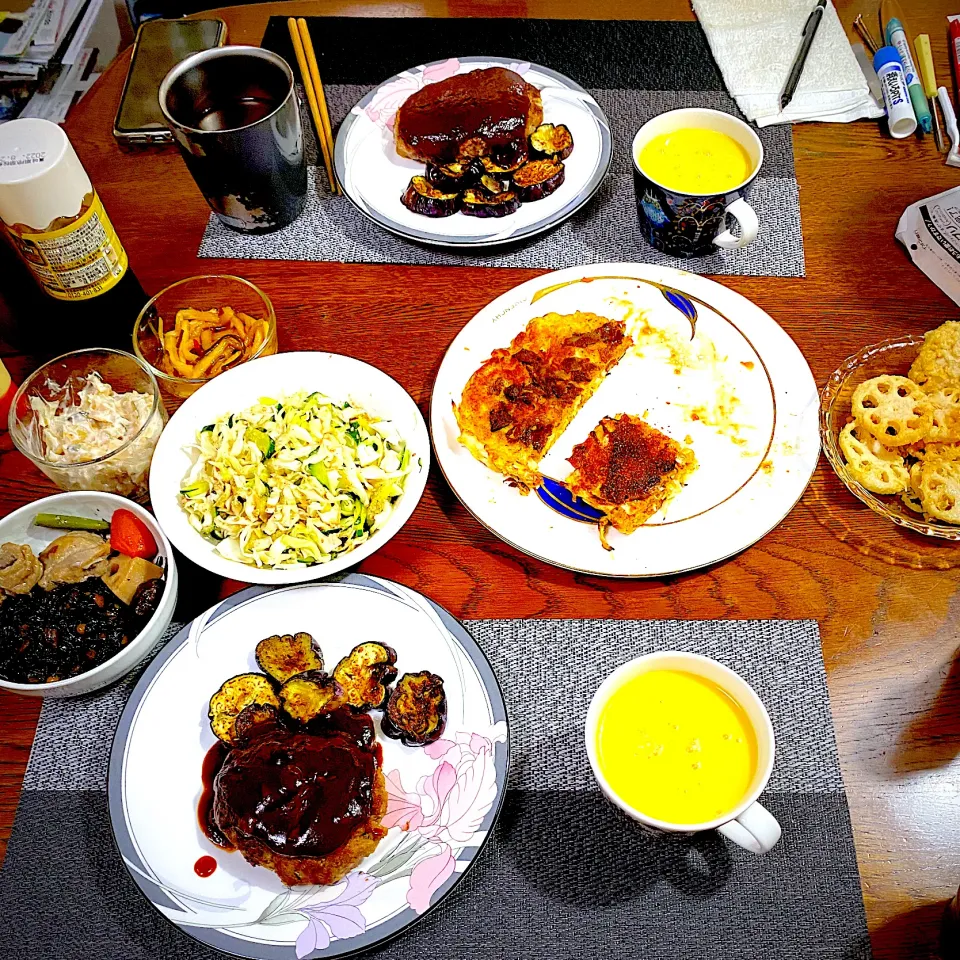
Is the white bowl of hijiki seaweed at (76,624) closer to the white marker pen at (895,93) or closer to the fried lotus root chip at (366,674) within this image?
the fried lotus root chip at (366,674)

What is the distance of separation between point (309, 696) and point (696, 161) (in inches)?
59.9

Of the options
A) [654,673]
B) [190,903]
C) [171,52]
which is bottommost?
[190,903]

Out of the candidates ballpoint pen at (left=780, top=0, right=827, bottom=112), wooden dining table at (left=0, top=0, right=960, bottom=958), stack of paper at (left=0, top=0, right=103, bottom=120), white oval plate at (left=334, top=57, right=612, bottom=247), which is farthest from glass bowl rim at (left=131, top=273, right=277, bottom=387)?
stack of paper at (left=0, top=0, right=103, bottom=120)

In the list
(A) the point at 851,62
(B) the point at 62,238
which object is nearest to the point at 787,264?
(A) the point at 851,62

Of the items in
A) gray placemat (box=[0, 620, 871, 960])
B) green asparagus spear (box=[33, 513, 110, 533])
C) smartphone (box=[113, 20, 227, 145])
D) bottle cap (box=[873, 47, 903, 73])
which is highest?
smartphone (box=[113, 20, 227, 145])

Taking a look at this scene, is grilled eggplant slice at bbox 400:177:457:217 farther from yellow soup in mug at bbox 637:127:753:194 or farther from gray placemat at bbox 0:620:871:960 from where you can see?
gray placemat at bbox 0:620:871:960

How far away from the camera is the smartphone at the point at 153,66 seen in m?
2.28

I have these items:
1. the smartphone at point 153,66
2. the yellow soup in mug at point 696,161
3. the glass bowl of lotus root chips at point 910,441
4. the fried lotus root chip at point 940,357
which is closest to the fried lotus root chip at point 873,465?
the glass bowl of lotus root chips at point 910,441

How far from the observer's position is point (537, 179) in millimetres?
2053

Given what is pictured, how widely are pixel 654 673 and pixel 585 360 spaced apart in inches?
28.8

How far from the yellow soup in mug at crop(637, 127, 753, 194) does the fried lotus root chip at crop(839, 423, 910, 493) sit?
0.69m

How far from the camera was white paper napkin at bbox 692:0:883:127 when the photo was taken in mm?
2266

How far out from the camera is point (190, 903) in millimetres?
1293

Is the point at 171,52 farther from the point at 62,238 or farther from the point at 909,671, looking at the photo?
the point at 909,671
